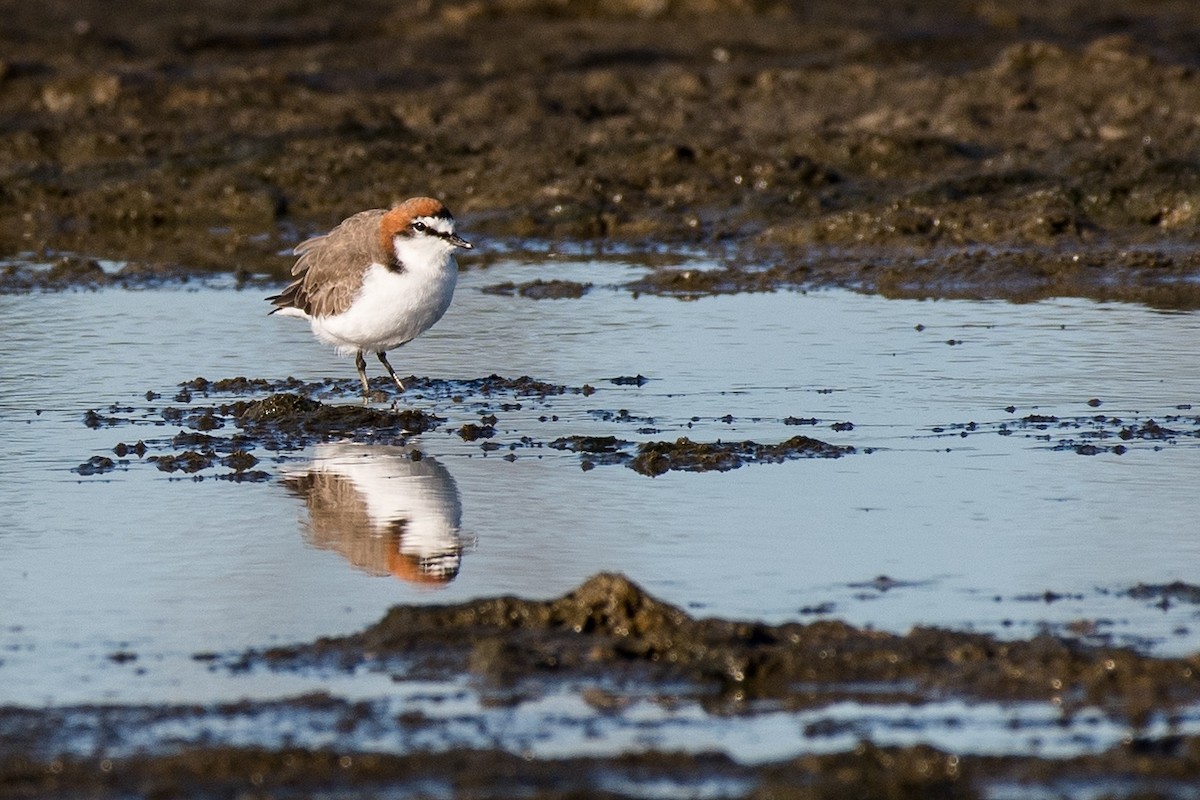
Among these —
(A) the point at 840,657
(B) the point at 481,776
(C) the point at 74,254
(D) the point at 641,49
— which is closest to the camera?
(B) the point at 481,776

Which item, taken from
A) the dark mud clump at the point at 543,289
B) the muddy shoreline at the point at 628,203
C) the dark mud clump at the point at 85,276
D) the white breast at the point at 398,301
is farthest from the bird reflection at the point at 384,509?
the dark mud clump at the point at 85,276

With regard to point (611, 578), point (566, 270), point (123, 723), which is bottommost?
point (123, 723)

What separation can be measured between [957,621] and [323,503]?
3.01 metres

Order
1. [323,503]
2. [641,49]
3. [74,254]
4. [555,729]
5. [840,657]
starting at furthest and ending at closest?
1. [641,49]
2. [74,254]
3. [323,503]
4. [840,657]
5. [555,729]

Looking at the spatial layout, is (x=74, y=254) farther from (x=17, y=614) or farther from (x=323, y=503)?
(x=17, y=614)

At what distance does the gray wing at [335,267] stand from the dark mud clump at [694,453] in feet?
6.22

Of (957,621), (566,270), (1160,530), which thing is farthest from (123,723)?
(566,270)

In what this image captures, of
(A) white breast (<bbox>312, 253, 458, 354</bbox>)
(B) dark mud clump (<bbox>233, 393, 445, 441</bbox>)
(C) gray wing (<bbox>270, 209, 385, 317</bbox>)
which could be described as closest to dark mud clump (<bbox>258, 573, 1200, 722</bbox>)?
(B) dark mud clump (<bbox>233, 393, 445, 441</bbox>)

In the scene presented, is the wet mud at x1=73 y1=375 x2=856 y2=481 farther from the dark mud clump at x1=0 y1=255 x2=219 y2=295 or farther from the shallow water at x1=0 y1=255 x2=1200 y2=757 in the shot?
the dark mud clump at x1=0 y1=255 x2=219 y2=295

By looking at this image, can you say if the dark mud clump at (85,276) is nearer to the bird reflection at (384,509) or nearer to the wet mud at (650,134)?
the wet mud at (650,134)

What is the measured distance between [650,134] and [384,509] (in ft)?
33.3

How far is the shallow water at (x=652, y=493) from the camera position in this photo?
6.35 meters

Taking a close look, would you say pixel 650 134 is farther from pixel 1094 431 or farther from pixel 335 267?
pixel 1094 431

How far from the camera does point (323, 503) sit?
8.04m
